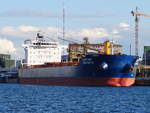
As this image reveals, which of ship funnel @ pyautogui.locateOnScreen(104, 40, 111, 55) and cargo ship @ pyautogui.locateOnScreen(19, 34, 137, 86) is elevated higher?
ship funnel @ pyautogui.locateOnScreen(104, 40, 111, 55)

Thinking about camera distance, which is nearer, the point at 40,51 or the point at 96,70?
the point at 96,70

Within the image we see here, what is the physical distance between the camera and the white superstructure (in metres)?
108

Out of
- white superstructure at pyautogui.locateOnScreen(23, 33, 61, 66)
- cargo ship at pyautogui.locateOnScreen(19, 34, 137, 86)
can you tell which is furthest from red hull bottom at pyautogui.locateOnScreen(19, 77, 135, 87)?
white superstructure at pyautogui.locateOnScreen(23, 33, 61, 66)

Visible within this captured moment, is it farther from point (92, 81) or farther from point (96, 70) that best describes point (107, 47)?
point (92, 81)

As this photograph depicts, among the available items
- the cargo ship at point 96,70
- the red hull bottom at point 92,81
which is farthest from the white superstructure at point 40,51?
the red hull bottom at point 92,81

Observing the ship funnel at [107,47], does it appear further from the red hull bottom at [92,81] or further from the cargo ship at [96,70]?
the red hull bottom at [92,81]

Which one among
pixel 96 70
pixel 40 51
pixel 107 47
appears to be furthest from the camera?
pixel 40 51

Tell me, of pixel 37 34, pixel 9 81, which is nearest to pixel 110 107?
pixel 37 34

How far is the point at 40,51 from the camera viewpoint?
108125 mm

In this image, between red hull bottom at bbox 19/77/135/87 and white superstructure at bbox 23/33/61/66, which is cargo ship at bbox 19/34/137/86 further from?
white superstructure at bbox 23/33/61/66

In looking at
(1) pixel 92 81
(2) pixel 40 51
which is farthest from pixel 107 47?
(2) pixel 40 51

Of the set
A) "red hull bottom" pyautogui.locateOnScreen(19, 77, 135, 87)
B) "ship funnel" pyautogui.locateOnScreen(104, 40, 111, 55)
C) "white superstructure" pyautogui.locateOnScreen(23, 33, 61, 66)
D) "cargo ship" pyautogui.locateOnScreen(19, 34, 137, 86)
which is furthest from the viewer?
"white superstructure" pyautogui.locateOnScreen(23, 33, 61, 66)

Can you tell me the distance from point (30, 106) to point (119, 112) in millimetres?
7939

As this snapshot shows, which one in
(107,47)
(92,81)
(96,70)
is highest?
(107,47)
